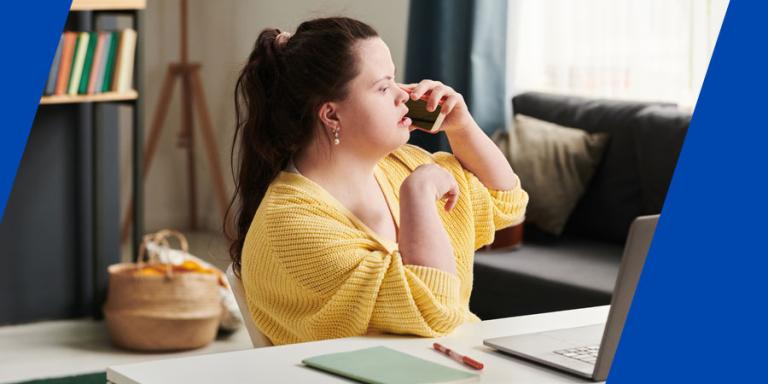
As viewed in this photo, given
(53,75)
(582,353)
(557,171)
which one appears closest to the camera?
(582,353)

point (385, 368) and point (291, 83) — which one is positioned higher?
point (291, 83)

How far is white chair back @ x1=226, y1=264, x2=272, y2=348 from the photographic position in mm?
1566

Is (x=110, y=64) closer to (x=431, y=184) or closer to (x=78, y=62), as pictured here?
(x=78, y=62)

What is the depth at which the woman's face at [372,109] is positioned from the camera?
61.1 inches

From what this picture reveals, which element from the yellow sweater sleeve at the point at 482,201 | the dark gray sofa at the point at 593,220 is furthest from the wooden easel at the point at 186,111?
the yellow sweater sleeve at the point at 482,201

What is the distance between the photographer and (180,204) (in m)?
6.13

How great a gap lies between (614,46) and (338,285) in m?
2.75

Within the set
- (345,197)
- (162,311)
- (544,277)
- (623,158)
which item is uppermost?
(345,197)

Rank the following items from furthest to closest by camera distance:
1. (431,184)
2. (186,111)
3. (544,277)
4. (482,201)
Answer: (186,111) → (544,277) → (482,201) → (431,184)

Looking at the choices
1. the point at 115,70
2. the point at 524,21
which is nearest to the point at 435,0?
the point at 524,21

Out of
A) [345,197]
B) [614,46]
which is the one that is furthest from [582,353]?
[614,46]

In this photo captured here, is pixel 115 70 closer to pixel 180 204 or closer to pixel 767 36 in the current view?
pixel 180 204

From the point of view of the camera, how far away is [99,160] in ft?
12.7

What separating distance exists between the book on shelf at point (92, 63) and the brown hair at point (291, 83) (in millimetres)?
2150
